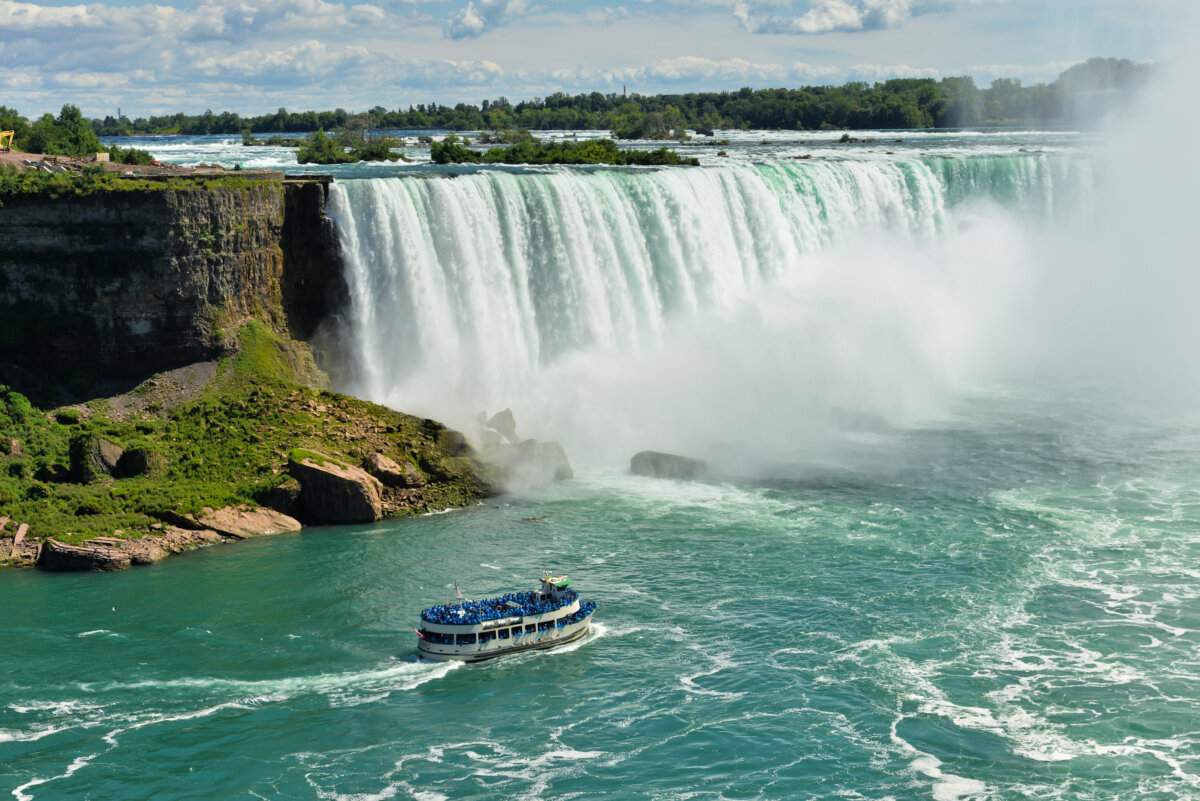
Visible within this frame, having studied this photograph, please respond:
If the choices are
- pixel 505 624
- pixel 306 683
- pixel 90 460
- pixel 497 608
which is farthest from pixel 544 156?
pixel 306 683

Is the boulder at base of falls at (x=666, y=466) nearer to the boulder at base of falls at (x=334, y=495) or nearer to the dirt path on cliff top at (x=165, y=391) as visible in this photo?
the boulder at base of falls at (x=334, y=495)

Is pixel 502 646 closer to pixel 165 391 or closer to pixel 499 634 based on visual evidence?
pixel 499 634

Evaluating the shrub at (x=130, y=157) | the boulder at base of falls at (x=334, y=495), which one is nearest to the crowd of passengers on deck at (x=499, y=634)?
the boulder at base of falls at (x=334, y=495)

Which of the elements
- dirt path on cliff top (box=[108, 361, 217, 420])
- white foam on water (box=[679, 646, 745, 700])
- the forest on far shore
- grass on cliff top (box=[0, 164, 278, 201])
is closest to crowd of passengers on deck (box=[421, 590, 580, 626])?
white foam on water (box=[679, 646, 745, 700])

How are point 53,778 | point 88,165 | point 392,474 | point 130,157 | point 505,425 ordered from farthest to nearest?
point 130,157, point 88,165, point 505,425, point 392,474, point 53,778

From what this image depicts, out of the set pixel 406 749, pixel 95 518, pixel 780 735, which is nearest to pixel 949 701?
pixel 780 735

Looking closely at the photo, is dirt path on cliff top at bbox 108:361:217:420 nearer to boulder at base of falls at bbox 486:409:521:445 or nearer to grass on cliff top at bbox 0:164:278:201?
grass on cliff top at bbox 0:164:278:201

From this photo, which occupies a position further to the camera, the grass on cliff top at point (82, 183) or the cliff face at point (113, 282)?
the cliff face at point (113, 282)
